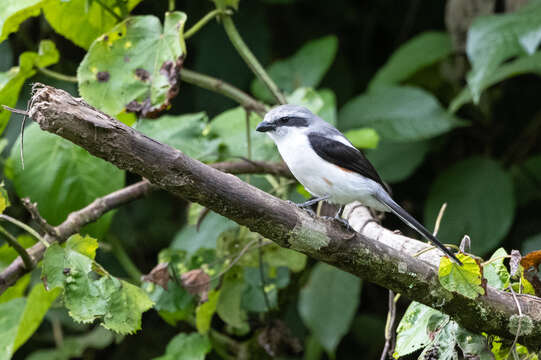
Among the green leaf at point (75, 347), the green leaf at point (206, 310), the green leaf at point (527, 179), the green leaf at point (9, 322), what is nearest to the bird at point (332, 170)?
the green leaf at point (206, 310)

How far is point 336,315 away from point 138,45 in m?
2.03

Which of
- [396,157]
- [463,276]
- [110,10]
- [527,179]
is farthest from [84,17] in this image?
[527,179]

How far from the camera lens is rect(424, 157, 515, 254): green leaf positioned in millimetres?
3705

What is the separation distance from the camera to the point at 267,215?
182 cm

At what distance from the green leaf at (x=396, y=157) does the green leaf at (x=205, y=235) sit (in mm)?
1186

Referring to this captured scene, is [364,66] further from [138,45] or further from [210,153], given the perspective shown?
[138,45]

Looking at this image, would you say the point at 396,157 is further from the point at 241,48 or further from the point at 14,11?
the point at 14,11

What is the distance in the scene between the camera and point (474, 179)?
13.0 ft

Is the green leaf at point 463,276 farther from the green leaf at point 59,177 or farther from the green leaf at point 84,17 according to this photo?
the green leaf at point 84,17

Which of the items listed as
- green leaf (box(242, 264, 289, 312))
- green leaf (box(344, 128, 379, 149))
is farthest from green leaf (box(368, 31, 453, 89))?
green leaf (box(242, 264, 289, 312))

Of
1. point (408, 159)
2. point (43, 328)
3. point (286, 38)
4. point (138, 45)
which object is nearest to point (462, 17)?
point (408, 159)

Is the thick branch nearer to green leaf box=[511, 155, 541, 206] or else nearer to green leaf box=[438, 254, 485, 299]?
green leaf box=[438, 254, 485, 299]

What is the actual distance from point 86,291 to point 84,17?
142 cm

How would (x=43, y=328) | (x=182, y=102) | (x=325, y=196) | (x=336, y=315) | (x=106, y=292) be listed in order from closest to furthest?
(x=106, y=292), (x=325, y=196), (x=336, y=315), (x=43, y=328), (x=182, y=102)
